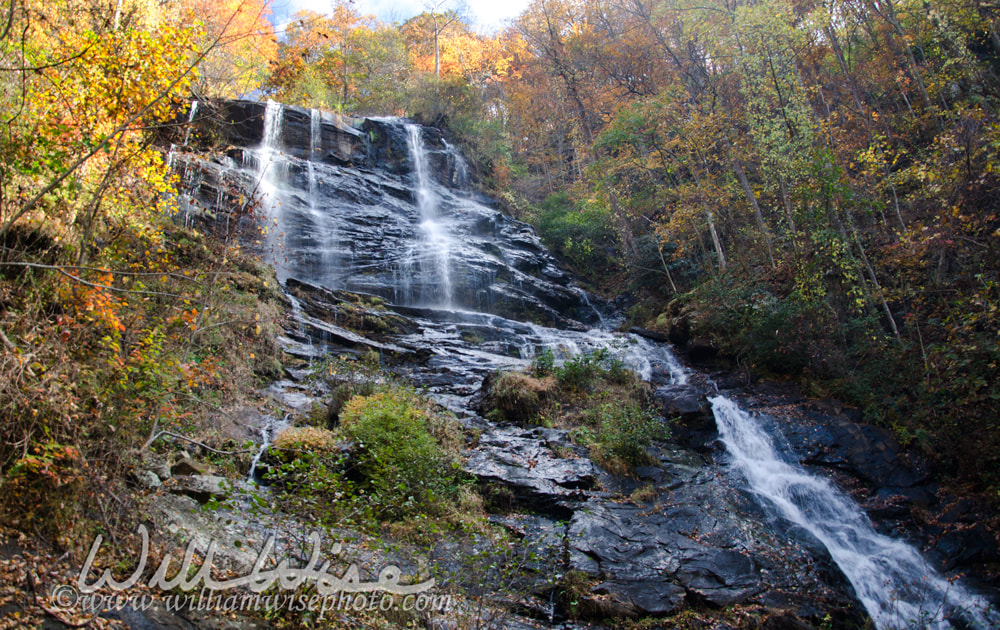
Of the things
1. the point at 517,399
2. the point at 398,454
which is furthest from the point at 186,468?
the point at 517,399

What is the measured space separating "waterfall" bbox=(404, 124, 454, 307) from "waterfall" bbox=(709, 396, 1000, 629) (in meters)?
10.5

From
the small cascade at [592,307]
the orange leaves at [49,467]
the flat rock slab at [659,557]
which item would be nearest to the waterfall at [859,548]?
the flat rock slab at [659,557]

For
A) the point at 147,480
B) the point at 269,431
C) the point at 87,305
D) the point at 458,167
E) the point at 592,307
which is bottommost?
the point at 269,431

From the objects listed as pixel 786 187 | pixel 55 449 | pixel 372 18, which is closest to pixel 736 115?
pixel 786 187

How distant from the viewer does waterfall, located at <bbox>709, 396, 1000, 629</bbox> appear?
6070 millimetres

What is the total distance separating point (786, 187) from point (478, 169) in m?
16.2

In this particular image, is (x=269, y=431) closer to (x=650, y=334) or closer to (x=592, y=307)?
(x=650, y=334)

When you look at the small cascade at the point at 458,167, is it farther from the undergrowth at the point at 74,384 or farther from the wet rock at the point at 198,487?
the wet rock at the point at 198,487

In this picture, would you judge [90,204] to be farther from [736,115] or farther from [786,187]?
[736,115]

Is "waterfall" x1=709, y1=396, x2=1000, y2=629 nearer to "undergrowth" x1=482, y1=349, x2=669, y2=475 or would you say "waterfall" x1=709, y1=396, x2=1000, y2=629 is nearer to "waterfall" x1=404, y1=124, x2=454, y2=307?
"undergrowth" x1=482, y1=349, x2=669, y2=475

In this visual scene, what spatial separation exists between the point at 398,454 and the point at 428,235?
45.6 feet

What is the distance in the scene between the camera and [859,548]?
23.7 feet

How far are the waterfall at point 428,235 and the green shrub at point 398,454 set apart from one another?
9088 mm

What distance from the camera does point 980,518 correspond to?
275 inches
